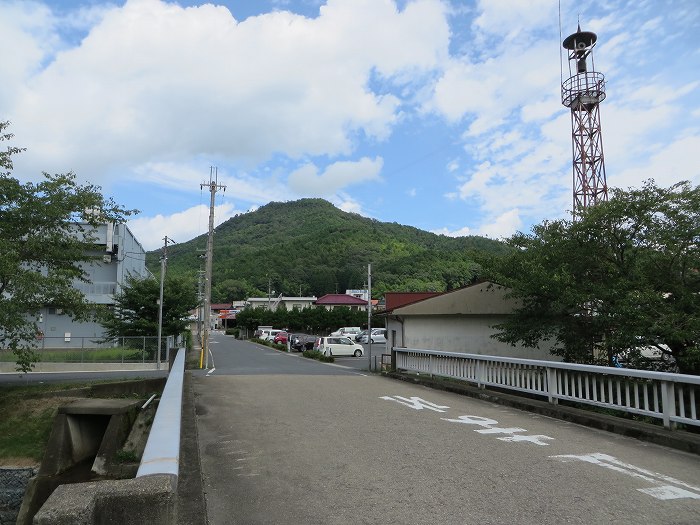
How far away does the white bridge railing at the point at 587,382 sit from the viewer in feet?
23.5

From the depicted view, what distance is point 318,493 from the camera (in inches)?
191

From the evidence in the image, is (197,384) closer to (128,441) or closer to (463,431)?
(128,441)

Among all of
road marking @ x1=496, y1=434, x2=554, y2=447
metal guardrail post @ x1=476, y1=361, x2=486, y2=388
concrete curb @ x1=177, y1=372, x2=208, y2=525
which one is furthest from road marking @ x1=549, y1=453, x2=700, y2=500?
metal guardrail post @ x1=476, y1=361, x2=486, y2=388

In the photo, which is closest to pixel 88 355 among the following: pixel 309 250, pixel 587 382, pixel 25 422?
pixel 25 422

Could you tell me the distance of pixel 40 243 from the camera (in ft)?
46.0

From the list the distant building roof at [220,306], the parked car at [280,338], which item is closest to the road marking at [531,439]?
the parked car at [280,338]

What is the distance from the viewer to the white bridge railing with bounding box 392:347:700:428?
716cm

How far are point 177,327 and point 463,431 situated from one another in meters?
25.8

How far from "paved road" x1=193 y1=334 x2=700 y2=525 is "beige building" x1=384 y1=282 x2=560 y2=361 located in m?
12.3

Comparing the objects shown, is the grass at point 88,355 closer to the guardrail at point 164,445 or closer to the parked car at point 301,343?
the parked car at point 301,343

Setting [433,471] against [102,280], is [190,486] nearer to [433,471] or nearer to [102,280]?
[433,471]

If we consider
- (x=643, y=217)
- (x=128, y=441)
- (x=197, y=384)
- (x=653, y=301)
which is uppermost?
(x=643, y=217)

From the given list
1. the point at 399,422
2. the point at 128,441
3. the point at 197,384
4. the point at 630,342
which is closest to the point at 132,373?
the point at 197,384

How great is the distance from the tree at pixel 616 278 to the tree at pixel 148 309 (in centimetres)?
2060
